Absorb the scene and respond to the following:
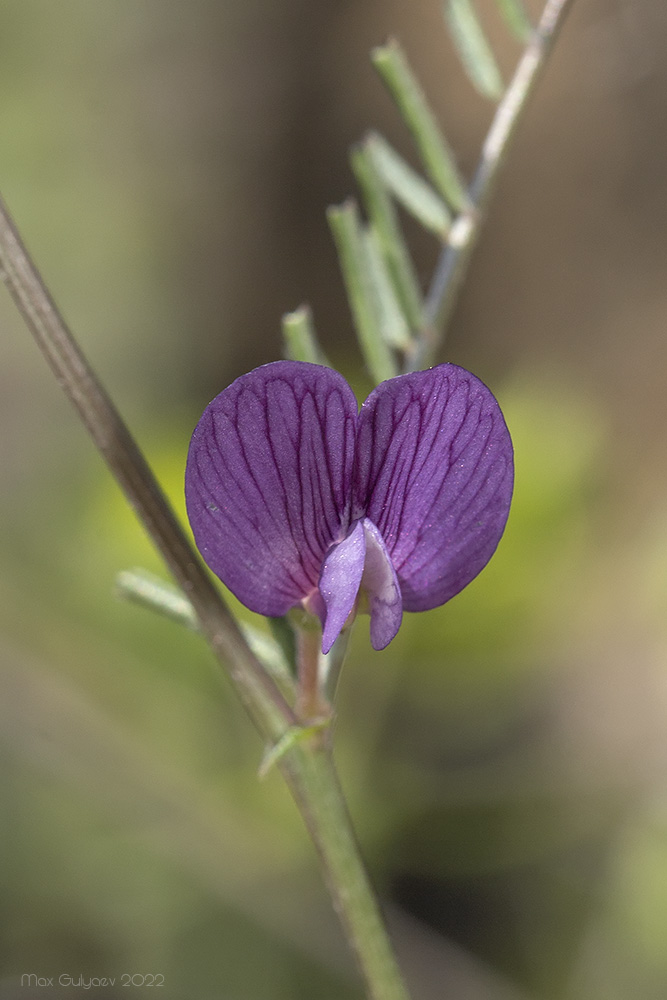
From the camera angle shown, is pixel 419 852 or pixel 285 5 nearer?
pixel 419 852

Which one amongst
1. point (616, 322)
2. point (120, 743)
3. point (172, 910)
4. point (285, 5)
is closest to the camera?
point (172, 910)

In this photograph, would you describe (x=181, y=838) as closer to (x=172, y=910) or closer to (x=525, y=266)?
(x=172, y=910)

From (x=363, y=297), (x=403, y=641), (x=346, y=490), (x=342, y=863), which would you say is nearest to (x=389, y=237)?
(x=363, y=297)

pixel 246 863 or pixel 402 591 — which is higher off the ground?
pixel 402 591

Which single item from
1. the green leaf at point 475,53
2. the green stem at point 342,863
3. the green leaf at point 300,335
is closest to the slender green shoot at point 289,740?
the green stem at point 342,863

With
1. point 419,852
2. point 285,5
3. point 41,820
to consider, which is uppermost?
point 285,5

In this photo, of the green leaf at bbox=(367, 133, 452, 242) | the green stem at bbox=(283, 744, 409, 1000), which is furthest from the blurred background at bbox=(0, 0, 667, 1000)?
the green stem at bbox=(283, 744, 409, 1000)

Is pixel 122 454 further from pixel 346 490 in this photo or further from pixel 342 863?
pixel 342 863

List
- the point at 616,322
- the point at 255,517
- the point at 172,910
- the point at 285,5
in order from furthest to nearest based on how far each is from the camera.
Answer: the point at 285,5, the point at 616,322, the point at 172,910, the point at 255,517

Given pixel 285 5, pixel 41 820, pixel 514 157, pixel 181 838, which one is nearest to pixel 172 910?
pixel 181 838
